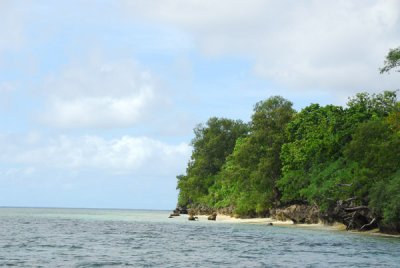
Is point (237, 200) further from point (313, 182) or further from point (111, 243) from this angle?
point (111, 243)

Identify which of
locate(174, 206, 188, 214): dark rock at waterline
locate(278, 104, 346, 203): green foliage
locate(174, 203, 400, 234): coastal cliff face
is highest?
locate(278, 104, 346, 203): green foliage

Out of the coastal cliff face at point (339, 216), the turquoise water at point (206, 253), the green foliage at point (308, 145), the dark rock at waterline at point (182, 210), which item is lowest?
the turquoise water at point (206, 253)

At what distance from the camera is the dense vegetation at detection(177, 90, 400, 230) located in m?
61.9

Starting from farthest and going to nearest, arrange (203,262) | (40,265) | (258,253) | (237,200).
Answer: (237,200), (258,253), (203,262), (40,265)

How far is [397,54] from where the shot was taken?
206ft

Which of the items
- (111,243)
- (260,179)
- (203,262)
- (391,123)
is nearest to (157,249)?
(111,243)

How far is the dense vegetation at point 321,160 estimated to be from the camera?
203ft

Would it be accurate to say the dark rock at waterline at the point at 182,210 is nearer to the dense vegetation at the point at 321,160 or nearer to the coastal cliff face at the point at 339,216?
the dense vegetation at the point at 321,160

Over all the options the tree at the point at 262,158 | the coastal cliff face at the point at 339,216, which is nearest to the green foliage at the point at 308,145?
the coastal cliff face at the point at 339,216

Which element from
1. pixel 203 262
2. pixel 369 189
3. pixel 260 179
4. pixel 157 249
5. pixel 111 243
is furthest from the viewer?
pixel 260 179

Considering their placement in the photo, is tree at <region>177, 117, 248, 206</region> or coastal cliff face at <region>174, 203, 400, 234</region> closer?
coastal cliff face at <region>174, 203, 400, 234</region>

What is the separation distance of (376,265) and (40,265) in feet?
65.4

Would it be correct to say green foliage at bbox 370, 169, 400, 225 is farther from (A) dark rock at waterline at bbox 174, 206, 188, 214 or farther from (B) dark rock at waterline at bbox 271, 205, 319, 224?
(A) dark rock at waterline at bbox 174, 206, 188, 214

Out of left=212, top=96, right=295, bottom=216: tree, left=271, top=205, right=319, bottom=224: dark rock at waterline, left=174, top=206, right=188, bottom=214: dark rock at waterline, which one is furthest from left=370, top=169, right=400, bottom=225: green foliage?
left=174, top=206, right=188, bottom=214: dark rock at waterline
